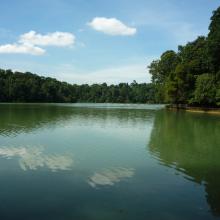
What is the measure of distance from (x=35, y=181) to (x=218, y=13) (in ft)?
176

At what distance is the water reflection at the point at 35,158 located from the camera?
13.2 meters

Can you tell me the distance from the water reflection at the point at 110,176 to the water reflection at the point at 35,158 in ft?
4.90

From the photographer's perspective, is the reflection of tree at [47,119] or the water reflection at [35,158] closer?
the water reflection at [35,158]

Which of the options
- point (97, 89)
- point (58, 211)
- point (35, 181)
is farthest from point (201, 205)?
point (97, 89)

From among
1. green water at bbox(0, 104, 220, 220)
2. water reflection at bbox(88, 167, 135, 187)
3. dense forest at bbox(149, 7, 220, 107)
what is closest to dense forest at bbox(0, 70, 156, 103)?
dense forest at bbox(149, 7, 220, 107)

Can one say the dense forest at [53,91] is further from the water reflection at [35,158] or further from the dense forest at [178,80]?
the water reflection at [35,158]

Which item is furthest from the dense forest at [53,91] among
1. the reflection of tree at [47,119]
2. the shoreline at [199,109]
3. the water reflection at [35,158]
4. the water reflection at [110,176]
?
the water reflection at [110,176]

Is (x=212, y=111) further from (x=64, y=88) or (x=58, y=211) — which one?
(x=64, y=88)

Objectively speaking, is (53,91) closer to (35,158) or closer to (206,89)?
(206,89)

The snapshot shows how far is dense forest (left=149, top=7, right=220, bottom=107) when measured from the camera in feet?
183

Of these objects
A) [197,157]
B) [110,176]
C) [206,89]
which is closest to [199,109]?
[206,89]

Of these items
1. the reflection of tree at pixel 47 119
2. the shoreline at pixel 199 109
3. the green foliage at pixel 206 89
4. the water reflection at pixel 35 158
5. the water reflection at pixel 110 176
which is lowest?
the water reflection at pixel 110 176

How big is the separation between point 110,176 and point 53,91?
136 m

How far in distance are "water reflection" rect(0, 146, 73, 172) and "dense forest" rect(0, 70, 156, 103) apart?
4447 inches
